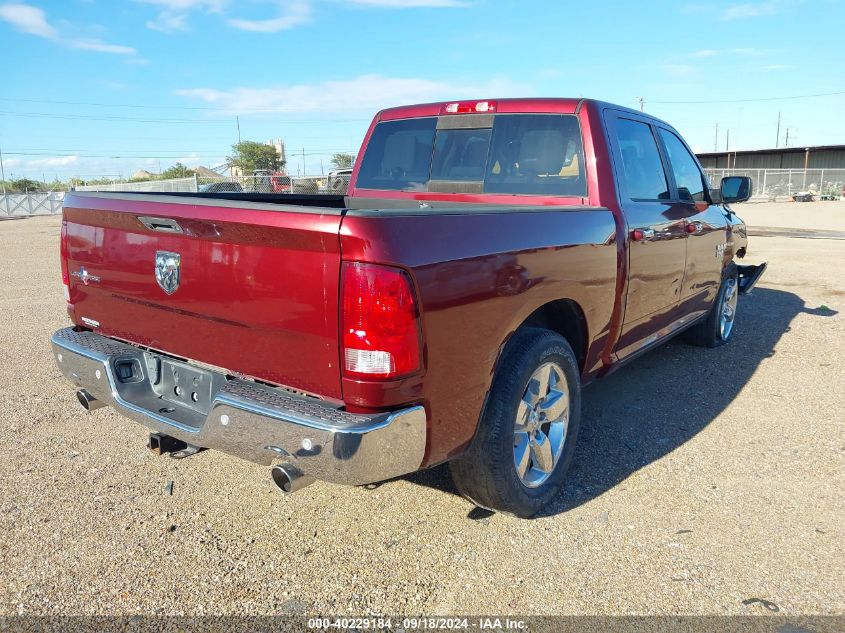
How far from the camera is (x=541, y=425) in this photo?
10.4ft

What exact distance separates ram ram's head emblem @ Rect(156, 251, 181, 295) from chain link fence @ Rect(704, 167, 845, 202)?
1707 inches

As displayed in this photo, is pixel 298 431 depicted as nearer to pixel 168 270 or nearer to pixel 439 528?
pixel 168 270

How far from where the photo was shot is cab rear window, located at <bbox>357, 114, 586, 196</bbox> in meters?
3.76

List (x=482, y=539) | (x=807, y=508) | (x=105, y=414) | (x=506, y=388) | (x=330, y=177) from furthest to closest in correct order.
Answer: (x=330, y=177)
(x=105, y=414)
(x=807, y=508)
(x=482, y=539)
(x=506, y=388)

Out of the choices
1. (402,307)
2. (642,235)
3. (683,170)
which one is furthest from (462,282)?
(683,170)

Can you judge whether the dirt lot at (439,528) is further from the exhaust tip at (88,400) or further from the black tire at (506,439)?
the exhaust tip at (88,400)

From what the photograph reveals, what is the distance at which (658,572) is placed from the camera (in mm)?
2713

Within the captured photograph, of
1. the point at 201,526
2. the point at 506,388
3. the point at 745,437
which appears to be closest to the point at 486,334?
the point at 506,388

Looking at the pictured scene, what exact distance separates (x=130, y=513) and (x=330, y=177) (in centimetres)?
1705

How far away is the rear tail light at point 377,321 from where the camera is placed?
2.16m

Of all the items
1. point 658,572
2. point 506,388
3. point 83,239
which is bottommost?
point 658,572

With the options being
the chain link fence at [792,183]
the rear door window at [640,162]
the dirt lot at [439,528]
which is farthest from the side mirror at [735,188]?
the chain link fence at [792,183]

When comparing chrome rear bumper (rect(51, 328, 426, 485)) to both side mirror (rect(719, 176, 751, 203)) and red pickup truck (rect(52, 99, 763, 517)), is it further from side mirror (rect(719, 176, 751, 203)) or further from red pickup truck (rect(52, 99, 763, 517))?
side mirror (rect(719, 176, 751, 203))

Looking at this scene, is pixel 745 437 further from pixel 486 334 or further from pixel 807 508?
pixel 486 334
